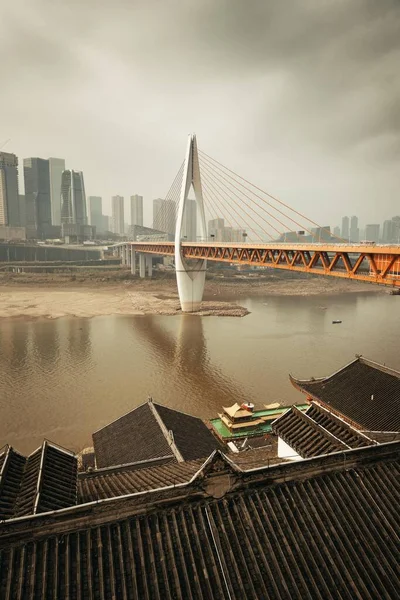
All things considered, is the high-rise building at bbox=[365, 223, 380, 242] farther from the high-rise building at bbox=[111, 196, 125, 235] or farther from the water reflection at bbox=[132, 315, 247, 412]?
the high-rise building at bbox=[111, 196, 125, 235]

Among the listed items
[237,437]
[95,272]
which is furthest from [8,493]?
[95,272]

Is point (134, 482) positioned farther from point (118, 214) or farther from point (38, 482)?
point (118, 214)

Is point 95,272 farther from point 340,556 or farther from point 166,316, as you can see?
point 340,556

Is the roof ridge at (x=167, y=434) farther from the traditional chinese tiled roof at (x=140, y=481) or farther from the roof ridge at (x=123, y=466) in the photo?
the traditional chinese tiled roof at (x=140, y=481)

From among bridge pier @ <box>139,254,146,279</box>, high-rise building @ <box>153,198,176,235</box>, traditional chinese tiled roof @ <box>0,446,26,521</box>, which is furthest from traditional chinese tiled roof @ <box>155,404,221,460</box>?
high-rise building @ <box>153,198,176,235</box>

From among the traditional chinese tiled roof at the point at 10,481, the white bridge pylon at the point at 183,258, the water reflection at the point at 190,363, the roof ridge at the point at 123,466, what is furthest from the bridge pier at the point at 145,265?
the traditional chinese tiled roof at the point at 10,481

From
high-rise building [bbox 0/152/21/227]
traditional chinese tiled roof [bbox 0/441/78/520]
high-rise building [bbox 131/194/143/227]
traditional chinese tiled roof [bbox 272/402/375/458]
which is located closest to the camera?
traditional chinese tiled roof [bbox 0/441/78/520]
